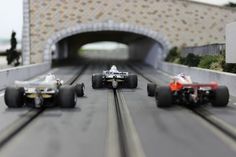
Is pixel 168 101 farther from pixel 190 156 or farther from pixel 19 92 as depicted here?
pixel 190 156

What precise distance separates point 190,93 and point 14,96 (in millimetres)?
5261

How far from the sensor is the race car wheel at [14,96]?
1273 cm

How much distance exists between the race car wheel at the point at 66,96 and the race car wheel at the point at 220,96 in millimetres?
4350

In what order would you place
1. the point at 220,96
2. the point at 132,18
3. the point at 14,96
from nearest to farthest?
the point at 14,96
the point at 220,96
the point at 132,18

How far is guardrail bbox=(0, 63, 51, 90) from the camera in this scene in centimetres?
2048

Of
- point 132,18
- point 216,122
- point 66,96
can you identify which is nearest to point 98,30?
point 132,18

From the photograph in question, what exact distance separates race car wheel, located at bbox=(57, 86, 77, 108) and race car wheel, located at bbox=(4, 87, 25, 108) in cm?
116

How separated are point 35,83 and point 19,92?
60 centimetres

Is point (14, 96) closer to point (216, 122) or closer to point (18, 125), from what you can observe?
point (18, 125)

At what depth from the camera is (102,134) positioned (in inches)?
356

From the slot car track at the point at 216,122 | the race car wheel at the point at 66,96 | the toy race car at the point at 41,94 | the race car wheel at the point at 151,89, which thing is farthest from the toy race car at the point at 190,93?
the race car wheel at the point at 151,89

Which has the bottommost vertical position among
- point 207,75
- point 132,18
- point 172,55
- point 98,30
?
point 207,75

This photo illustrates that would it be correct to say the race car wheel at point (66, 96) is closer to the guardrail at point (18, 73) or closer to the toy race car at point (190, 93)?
the toy race car at point (190, 93)

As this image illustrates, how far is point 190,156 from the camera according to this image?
286 inches
